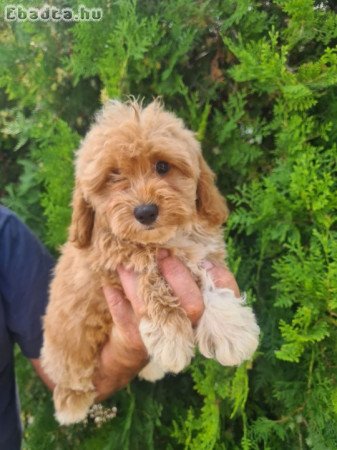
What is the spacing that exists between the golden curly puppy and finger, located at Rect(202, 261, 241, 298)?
3cm

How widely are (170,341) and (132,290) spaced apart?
10.5 inches

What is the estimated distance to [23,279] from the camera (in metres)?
2.80

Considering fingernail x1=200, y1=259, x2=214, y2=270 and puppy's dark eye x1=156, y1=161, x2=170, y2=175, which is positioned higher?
puppy's dark eye x1=156, y1=161, x2=170, y2=175

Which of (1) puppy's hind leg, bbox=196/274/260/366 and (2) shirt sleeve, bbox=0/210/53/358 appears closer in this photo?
(1) puppy's hind leg, bbox=196/274/260/366

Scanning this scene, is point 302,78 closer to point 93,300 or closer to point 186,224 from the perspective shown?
point 186,224

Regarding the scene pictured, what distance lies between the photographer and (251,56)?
2512 mm

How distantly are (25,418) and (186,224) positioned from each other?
224cm

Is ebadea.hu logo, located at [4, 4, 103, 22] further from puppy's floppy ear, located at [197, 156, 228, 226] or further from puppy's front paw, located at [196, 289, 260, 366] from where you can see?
puppy's front paw, located at [196, 289, 260, 366]

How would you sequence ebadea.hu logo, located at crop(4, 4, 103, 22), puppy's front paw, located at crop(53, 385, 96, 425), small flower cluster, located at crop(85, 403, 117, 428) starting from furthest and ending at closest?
small flower cluster, located at crop(85, 403, 117, 428) < ebadea.hu logo, located at crop(4, 4, 103, 22) < puppy's front paw, located at crop(53, 385, 96, 425)

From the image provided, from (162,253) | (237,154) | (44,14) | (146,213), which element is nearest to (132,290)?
(162,253)

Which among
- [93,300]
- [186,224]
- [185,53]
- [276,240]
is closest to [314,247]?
[276,240]

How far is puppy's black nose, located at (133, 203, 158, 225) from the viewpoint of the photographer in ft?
6.61

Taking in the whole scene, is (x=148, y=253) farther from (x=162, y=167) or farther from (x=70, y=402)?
(x=70, y=402)

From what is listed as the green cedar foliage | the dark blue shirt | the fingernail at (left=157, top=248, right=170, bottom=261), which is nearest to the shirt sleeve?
the dark blue shirt
